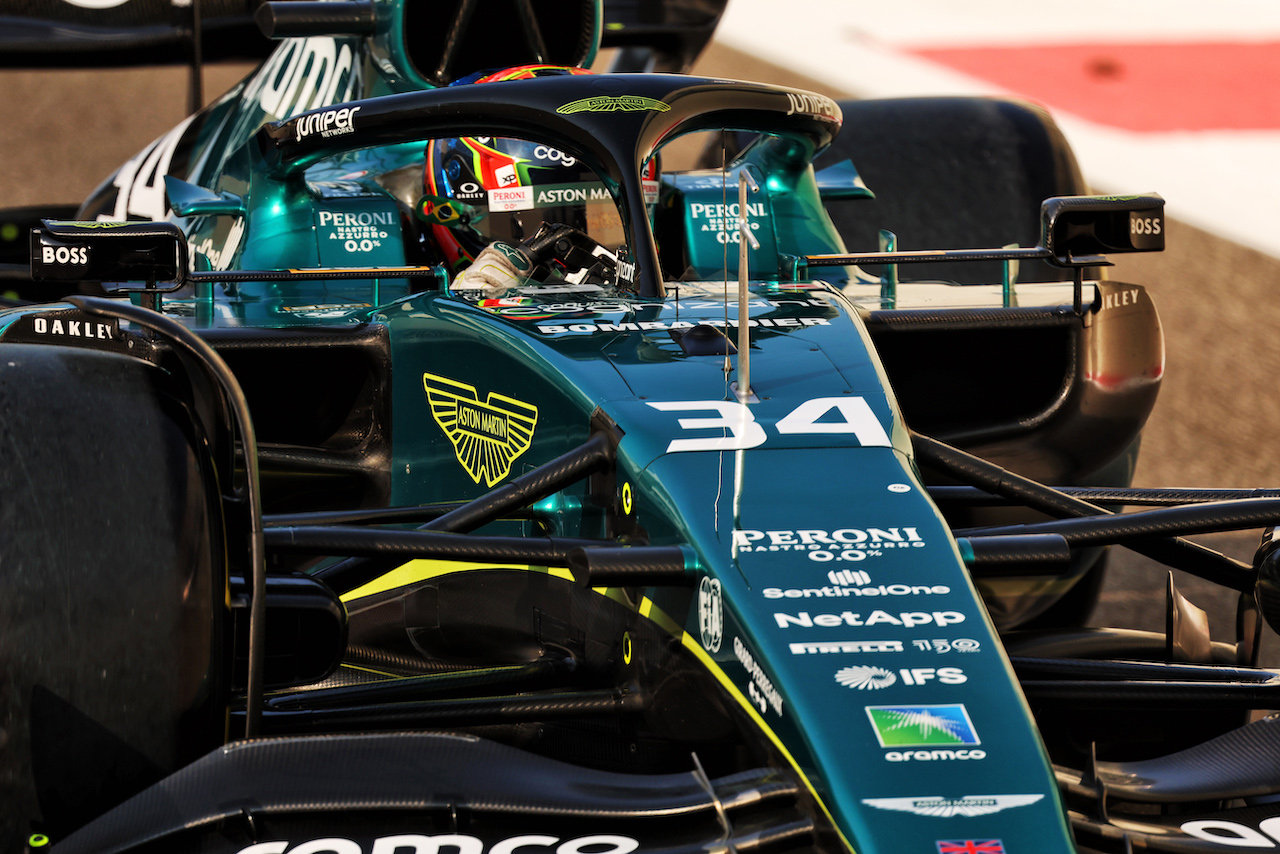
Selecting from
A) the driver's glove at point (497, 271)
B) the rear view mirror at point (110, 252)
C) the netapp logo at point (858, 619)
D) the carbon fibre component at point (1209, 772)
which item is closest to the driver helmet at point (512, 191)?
the driver's glove at point (497, 271)

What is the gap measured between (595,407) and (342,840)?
2.56 ft

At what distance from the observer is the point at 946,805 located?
5.53 feet

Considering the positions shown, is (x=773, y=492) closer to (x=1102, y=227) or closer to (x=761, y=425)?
(x=761, y=425)

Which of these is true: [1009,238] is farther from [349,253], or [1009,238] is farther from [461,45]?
[349,253]

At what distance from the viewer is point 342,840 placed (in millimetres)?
1748

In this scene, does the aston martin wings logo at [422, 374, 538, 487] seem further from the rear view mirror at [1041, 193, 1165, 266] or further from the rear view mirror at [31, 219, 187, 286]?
the rear view mirror at [1041, 193, 1165, 266]

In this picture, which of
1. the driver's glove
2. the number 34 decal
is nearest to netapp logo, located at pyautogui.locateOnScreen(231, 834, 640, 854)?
the number 34 decal

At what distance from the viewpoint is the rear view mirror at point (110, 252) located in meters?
2.77

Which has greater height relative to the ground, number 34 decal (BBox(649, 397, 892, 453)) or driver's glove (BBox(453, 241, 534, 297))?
driver's glove (BBox(453, 241, 534, 297))

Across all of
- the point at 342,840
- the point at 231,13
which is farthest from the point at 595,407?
the point at 231,13

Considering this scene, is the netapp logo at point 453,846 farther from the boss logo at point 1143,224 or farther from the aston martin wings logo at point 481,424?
the boss logo at point 1143,224

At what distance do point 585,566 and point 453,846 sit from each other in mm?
391

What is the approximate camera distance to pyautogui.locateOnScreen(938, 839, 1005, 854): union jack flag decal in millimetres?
1647

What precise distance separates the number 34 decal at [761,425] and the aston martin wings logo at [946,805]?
0.60m
